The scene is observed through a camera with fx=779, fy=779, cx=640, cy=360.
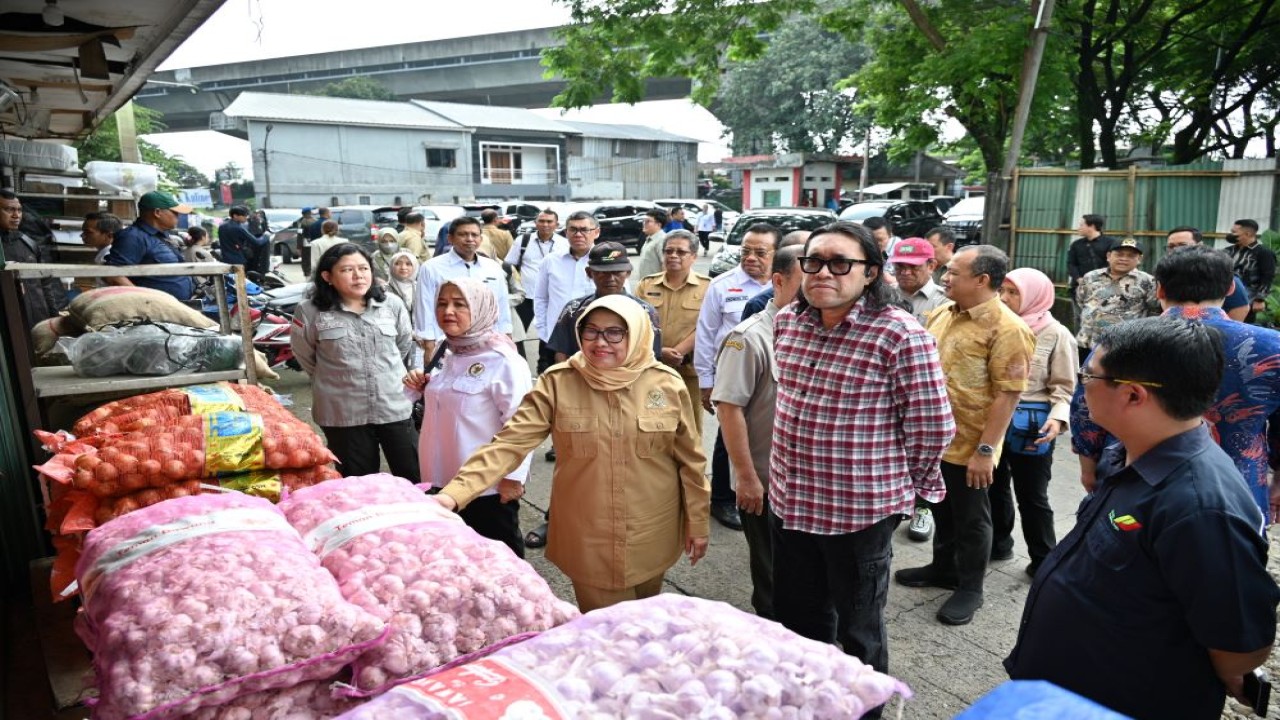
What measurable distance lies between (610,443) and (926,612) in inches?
80.6

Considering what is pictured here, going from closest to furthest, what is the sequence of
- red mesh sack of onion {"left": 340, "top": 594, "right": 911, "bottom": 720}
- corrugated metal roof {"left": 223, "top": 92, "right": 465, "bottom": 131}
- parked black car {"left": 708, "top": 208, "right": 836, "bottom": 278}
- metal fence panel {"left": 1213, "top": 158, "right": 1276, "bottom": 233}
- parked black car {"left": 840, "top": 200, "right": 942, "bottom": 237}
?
red mesh sack of onion {"left": 340, "top": 594, "right": 911, "bottom": 720}, metal fence panel {"left": 1213, "top": 158, "right": 1276, "bottom": 233}, parked black car {"left": 708, "top": 208, "right": 836, "bottom": 278}, parked black car {"left": 840, "top": 200, "right": 942, "bottom": 237}, corrugated metal roof {"left": 223, "top": 92, "right": 465, "bottom": 131}

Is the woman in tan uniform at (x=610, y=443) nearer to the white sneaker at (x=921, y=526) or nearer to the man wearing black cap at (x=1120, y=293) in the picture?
the white sneaker at (x=921, y=526)

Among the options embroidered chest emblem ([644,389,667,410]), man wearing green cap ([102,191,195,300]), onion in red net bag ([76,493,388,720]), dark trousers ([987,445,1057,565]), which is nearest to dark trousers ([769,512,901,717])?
embroidered chest emblem ([644,389,667,410])

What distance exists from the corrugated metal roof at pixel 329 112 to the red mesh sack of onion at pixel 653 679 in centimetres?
3684

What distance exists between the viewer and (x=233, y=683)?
4.20 feet

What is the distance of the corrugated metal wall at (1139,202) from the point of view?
388 inches

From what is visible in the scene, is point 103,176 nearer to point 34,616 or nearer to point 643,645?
point 34,616

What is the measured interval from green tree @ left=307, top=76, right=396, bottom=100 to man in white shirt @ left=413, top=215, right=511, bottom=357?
51866 millimetres

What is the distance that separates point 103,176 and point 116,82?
8.41 m

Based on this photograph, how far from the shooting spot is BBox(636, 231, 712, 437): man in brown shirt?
517 cm

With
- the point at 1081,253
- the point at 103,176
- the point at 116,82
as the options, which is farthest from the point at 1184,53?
the point at 103,176

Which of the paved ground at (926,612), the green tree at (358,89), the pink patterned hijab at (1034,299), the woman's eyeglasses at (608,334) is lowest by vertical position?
the paved ground at (926,612)

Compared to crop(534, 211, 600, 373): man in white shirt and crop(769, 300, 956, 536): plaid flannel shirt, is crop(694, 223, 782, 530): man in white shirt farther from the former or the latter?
crop(769, 300, 956, 536): plaid flannel shirt

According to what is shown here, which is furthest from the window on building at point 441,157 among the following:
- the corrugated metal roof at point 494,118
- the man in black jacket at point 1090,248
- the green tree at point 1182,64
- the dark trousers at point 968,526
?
the dark trousers at point 968,526
